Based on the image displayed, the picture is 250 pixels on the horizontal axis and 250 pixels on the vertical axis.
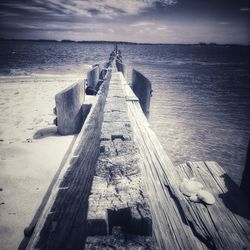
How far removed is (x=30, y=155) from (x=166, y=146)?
4160 millimetres

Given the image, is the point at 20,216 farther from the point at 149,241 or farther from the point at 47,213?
the point at 149,241

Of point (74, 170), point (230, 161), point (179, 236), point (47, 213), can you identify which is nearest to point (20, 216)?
point (74, 170)

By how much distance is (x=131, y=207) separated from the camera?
1.00m

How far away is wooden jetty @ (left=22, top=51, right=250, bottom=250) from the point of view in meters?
0.94

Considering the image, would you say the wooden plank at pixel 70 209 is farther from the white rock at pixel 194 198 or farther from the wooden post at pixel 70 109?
the wooden post at pixel 70 109

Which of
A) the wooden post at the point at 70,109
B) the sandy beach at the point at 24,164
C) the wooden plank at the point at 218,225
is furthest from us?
the wooden post at the point at 70,109

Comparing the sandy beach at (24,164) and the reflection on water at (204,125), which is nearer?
the sandy beach at (24,164)

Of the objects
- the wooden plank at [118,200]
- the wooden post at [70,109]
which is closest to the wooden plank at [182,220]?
the wooden plank at [118,200]

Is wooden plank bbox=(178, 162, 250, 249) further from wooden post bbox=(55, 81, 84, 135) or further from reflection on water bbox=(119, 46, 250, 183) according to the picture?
reflection on water bbox=(119, 46, 250, 183)

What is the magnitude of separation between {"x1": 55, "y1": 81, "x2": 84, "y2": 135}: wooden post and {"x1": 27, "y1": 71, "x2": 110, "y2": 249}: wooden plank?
2.11 metres

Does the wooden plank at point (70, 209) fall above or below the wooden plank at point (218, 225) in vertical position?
above

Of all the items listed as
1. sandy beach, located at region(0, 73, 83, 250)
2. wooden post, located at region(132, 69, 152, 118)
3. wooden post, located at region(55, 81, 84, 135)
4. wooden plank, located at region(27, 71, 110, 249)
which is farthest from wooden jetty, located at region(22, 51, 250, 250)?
wooden post, located at region(132, 69, 152, 118)

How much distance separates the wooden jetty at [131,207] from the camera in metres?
0.94

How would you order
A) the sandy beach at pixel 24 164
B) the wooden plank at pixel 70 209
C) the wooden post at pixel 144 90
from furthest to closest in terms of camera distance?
the wooden post at pixel 144 90
the sandy beach at pixel 24 164
the wooden plank at pixel 70 209
